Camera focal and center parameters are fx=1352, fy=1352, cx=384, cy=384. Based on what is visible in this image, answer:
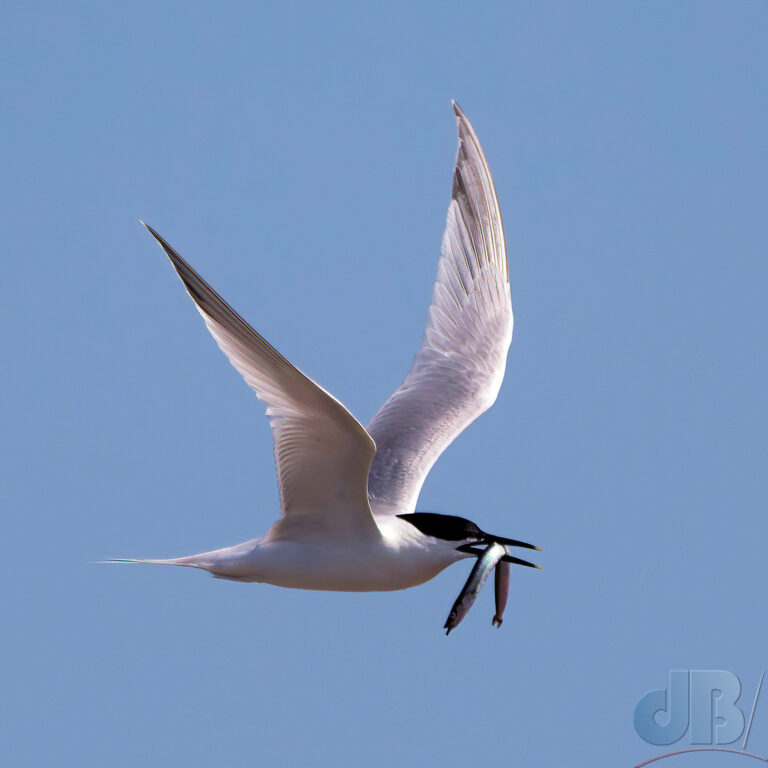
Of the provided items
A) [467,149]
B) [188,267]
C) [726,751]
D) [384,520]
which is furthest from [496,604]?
[467,149]

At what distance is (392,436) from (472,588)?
204 cm

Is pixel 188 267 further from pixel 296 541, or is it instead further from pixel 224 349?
pixel 296 541

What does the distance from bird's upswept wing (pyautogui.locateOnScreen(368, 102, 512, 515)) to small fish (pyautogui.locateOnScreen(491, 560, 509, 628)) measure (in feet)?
5.24

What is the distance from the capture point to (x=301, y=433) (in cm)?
653

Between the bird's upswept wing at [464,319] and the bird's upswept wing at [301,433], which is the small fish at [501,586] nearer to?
the bird's upswept wing at [301,433]

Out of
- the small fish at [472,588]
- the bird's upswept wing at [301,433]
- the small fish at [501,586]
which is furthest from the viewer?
the small fish at [501,586]

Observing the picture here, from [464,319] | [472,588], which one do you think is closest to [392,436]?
[464,319]

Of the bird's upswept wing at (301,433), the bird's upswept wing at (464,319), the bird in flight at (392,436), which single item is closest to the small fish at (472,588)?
the bird in flight at (392,436)

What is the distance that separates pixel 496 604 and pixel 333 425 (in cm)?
172

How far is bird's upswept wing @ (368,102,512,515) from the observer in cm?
916

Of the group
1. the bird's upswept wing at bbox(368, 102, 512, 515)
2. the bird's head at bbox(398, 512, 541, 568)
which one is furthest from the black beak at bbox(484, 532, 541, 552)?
the bird's upswept wing at bbox(368, 102, 512, 515)

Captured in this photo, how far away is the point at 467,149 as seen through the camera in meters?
9.72

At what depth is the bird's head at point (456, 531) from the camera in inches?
289

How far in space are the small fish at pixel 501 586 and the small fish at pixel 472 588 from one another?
0.75 feet
